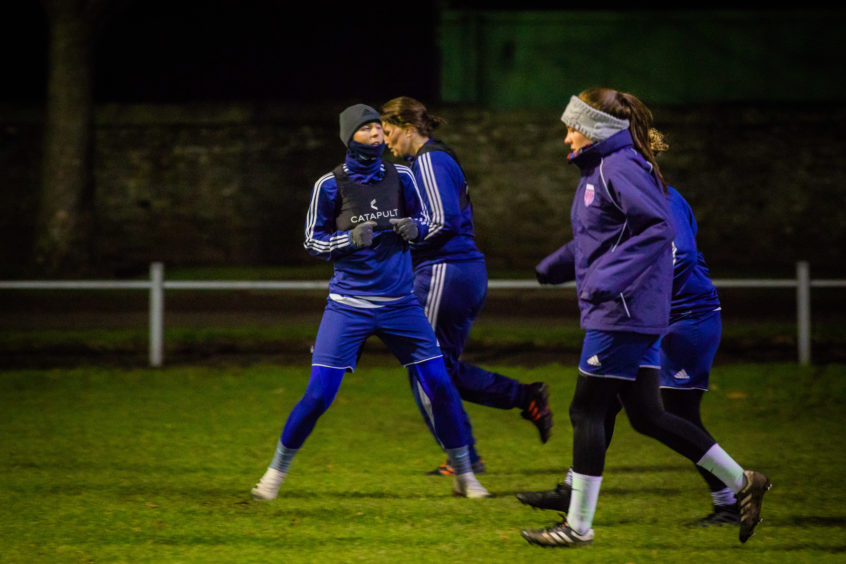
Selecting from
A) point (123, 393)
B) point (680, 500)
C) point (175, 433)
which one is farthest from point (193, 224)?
point (680, 500)

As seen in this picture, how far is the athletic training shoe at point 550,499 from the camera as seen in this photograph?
550 centimetres

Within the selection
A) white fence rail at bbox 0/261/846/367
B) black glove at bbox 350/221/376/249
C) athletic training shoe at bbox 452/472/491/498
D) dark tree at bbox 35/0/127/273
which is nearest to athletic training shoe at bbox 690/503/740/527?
athletic training shoe at bbox 452/472/491/498

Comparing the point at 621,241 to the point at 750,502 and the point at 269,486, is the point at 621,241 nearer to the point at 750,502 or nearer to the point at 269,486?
the point at 750,502

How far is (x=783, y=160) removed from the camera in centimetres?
2086

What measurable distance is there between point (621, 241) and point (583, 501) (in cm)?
107

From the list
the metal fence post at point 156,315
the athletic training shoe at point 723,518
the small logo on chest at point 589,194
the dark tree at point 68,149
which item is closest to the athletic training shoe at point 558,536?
the athletic training shoe at point 723,518

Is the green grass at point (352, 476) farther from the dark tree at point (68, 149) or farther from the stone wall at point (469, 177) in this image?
the stone wall at point (469, 177)

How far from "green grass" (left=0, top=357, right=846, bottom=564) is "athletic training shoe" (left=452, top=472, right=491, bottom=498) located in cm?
7

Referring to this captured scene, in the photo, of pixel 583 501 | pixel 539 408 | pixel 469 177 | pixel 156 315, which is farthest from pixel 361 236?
pixel 469 177

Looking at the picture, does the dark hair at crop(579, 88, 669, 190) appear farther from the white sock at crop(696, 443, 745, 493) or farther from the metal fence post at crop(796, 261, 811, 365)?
the metal fence post at crop(796, 261, 811, 365)

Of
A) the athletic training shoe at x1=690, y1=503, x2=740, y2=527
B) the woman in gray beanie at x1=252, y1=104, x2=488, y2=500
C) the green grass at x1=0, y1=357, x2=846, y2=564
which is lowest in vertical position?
the green grass at x1=0, y1=357, x2=846, y2=564

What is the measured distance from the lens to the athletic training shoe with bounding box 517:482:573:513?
550 centimetres

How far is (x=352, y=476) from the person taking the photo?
650 cm

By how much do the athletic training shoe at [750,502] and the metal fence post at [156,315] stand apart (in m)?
6.55
